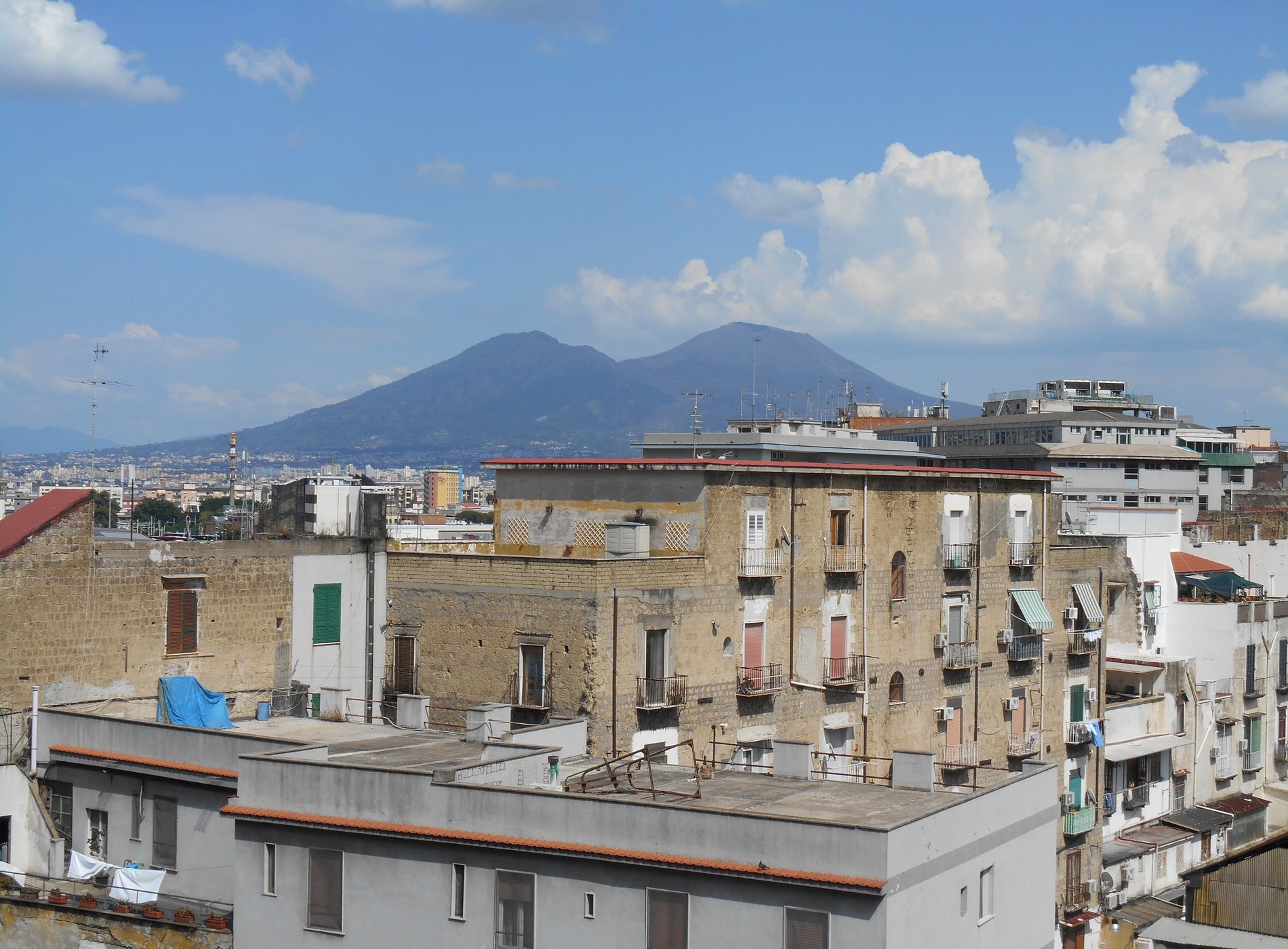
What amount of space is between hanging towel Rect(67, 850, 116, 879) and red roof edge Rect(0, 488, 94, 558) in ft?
22.5

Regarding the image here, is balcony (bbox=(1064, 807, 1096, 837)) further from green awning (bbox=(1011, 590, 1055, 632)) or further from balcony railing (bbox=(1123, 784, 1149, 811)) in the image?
green awning (bbox=(1011, 590, 1055, 632))

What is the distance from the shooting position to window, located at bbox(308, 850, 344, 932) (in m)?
28.9

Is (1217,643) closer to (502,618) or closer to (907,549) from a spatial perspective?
(907,549)

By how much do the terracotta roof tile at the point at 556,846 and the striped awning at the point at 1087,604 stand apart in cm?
3294

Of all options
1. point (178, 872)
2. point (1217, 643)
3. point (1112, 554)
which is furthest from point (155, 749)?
point (1217, 643)

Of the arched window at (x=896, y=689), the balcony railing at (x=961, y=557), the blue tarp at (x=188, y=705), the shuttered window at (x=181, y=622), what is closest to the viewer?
the blue tarp at (x=188, y=705)

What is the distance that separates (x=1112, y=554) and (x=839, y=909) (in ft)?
120

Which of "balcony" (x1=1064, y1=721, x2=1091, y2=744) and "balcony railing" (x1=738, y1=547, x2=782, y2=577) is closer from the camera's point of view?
"balcony railing" (x1=738, y1=547, x2=782, y2=577)

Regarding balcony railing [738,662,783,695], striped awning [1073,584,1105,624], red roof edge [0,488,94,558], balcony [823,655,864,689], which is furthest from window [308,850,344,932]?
striped awning [1073,584,1105,624]

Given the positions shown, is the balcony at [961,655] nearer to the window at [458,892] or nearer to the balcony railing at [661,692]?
the balcony railing at [661,692]

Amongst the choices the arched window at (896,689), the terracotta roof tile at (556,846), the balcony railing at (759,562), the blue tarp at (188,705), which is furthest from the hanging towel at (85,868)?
the arched window at (896,689)

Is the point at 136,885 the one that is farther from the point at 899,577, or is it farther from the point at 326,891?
the point at 899,577

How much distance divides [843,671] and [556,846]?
61.2ft

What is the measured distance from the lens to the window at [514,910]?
27.2 meters
